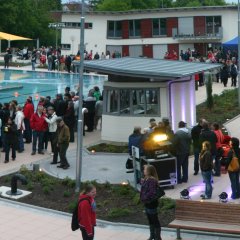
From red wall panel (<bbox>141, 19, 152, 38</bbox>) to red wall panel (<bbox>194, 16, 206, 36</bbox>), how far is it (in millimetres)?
4802

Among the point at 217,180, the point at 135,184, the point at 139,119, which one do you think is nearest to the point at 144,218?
the point at 135,184

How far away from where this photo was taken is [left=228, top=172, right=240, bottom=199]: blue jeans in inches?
516

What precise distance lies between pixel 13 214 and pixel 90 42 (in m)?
49.7

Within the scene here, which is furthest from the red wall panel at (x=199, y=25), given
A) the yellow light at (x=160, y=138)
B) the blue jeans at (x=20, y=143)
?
the yellow light at (x=160, y=138)

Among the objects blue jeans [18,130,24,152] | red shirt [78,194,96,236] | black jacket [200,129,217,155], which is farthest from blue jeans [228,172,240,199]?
blue jeans [18,130,24,152]

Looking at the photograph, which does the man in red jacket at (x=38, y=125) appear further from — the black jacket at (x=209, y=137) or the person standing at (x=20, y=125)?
the black jacket at (x=209, y=137)

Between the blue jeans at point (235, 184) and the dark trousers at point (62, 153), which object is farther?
the dark trousers at point (62, 153)

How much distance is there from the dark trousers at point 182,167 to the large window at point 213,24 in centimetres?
4388

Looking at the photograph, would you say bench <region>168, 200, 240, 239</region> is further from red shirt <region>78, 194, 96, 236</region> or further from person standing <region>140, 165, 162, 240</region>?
red shirt <region>78, 194, 96, 236</region>

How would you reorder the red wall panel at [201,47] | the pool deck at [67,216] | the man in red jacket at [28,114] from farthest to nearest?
the red wall panel at [201,47] < the man in red jacket at [28,114] < the pool deck at [67,216]

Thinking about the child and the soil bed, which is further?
the child

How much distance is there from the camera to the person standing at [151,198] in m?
10.5

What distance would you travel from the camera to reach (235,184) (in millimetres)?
13195

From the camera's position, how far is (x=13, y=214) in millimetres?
13000
